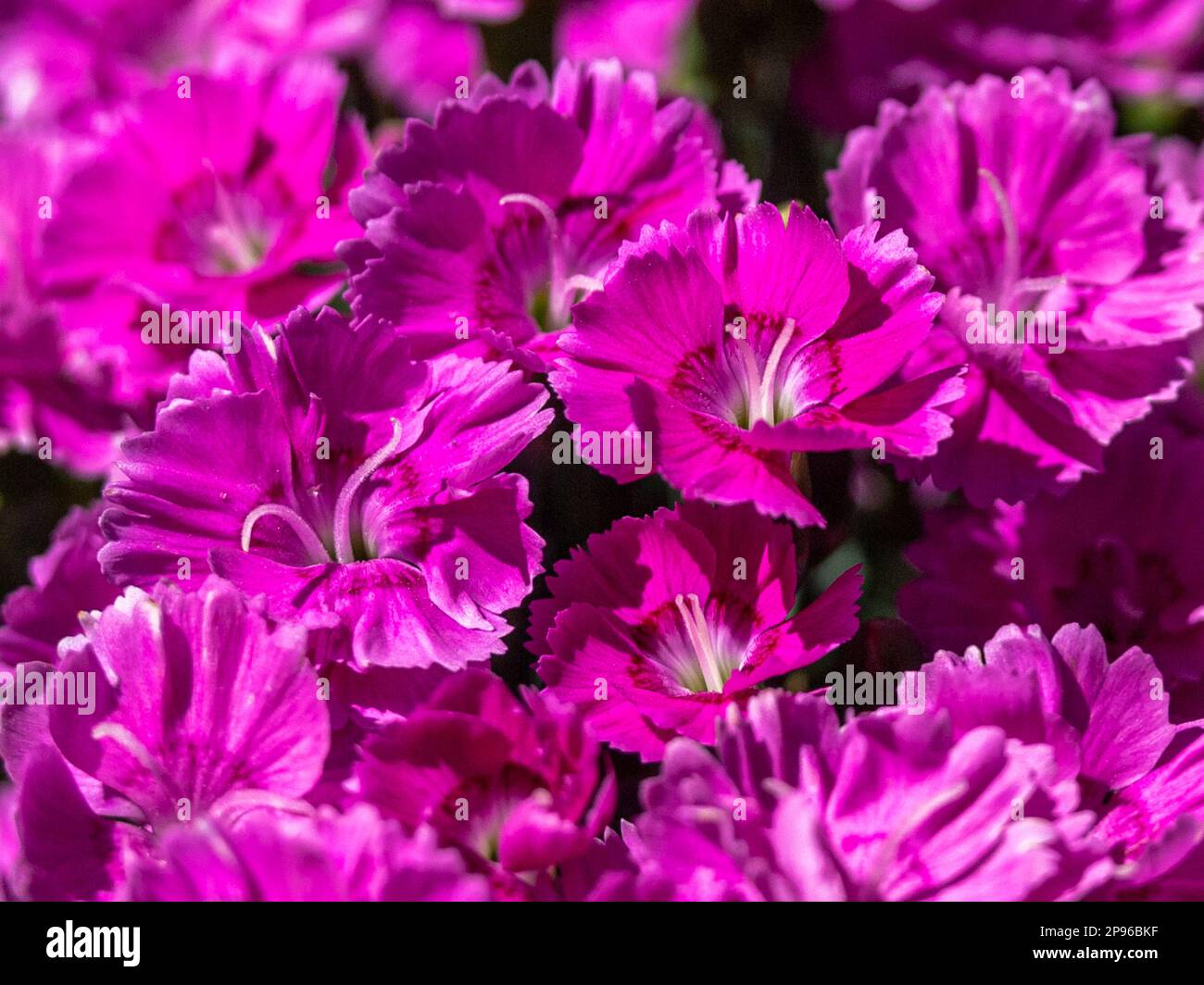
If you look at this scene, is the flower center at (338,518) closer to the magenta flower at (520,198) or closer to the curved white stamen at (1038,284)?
the magenta flower at (520,198)

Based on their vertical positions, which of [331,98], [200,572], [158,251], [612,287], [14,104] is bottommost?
[200,572]

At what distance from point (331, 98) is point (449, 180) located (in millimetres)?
211

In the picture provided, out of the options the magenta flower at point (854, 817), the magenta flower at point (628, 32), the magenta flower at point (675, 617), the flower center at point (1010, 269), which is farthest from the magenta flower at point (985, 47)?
the magenta flower at point (854, 817)

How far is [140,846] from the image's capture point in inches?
26.6

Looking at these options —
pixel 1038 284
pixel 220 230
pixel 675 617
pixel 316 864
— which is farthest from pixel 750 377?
pixel 220 230

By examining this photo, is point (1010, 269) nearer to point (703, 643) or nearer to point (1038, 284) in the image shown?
point (1038, 284)

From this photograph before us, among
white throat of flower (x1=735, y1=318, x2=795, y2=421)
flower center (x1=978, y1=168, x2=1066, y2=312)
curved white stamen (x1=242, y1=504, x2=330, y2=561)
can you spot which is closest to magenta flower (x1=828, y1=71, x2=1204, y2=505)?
flower center (x1=978, y1=168, x2=1066, y2=312)

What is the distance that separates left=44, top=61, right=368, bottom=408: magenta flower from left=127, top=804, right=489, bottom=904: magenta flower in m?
0.43

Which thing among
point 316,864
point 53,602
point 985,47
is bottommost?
point 316,864

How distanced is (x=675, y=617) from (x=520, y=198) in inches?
10.2

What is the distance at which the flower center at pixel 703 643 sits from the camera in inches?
27.4

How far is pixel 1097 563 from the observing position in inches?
33.7
